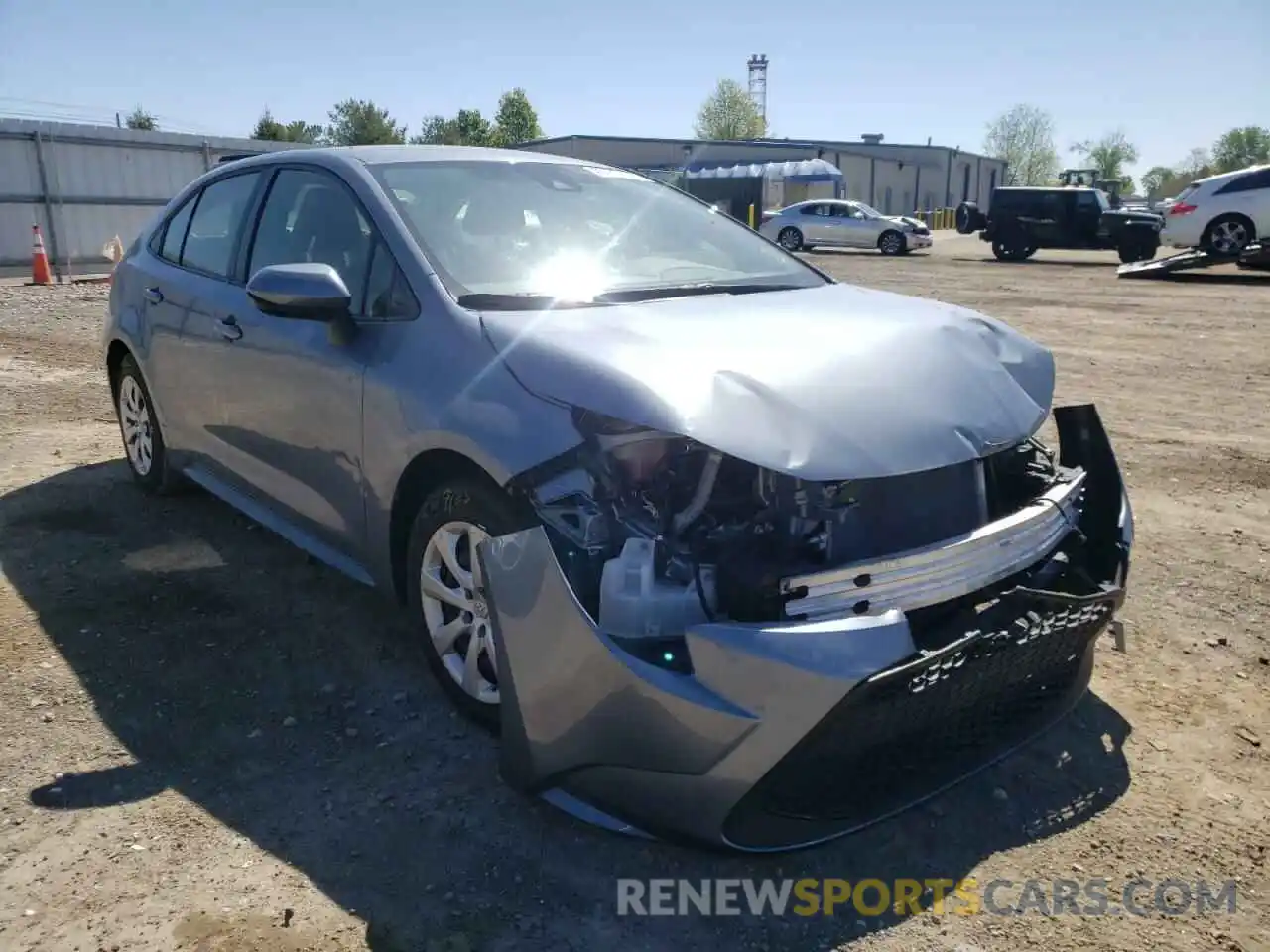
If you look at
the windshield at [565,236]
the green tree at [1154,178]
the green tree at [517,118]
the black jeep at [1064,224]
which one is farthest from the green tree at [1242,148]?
the windshield at [565,236]

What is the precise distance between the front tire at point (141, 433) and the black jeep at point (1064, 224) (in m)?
24.0

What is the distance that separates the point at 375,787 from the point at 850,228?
28736 mm

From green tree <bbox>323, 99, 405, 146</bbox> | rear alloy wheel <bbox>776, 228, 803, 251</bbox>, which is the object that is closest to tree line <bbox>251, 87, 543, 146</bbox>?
green tree <bbox>323, 99, 405, 146</bbox>

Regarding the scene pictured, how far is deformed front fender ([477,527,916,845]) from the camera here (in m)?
2.09

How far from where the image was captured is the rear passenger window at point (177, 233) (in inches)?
182

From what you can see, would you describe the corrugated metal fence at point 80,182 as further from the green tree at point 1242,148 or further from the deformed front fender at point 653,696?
the green tree at point 1242,148

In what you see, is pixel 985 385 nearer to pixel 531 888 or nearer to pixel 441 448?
pixel 441 448

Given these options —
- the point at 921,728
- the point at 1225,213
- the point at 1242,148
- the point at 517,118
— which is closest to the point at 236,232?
the point at 921,728

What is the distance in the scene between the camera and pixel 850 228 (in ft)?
96.4

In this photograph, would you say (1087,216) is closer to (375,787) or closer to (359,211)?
(359,211)

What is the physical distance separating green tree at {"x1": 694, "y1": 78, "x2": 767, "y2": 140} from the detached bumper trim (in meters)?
87.4

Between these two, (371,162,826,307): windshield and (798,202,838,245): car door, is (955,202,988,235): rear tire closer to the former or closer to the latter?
(798,202,838,245): car door

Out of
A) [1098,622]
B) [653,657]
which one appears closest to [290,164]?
[653,657]

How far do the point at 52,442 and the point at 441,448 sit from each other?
15.3 feet
